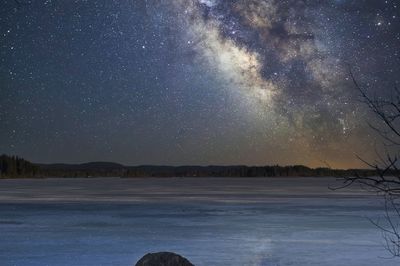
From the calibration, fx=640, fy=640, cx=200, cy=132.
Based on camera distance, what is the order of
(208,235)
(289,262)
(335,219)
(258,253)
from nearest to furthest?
(289,262) → (258,253) → (208,235) → (335,219)

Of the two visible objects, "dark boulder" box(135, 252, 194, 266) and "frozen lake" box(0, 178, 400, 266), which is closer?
"dark boulder" box(135, 252, 194, 266)

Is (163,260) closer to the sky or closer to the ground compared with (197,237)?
closer to the sky

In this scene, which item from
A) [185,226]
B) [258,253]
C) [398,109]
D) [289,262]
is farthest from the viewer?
[185,226]

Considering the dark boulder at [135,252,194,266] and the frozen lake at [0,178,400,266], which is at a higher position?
the dark boulder at [135,252,194,266]

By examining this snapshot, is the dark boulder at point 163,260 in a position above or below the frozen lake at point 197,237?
above

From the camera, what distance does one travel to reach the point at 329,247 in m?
21.1

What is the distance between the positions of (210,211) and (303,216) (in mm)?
6175

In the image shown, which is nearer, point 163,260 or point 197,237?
point 163,260

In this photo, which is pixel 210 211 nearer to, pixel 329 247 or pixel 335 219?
pixel 335 219

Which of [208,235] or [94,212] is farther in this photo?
[94,212]

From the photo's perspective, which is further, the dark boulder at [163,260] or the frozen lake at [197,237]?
the frozen lake at [197,237]

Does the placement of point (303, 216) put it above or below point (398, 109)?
below

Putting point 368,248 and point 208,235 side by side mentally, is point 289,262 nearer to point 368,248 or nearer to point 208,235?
point 368,248

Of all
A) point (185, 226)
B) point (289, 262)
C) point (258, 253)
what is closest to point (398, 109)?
point (289, 262)
